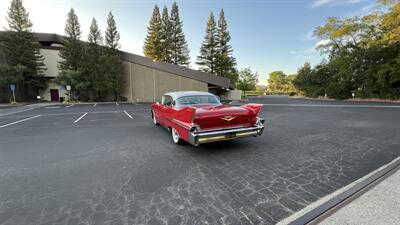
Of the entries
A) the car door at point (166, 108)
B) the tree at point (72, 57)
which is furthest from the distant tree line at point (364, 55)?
the tree at point (72, 57)

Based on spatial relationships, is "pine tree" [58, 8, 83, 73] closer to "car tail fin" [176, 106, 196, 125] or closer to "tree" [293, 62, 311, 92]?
"car tail fin" [176, 106, 196, 125]

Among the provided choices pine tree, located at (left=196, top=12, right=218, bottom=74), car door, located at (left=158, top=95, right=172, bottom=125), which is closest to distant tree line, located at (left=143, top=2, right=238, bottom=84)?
pine tree, located at (left=196, top=12, right=218, bottom=74)

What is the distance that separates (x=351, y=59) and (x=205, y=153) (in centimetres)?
3295

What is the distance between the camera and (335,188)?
287 cm

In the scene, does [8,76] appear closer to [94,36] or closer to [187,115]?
[94,36]

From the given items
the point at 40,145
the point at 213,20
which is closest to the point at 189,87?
the point at 213,20

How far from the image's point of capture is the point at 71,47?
92.1 ft

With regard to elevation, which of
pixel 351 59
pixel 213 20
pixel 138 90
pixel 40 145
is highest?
pixel 213 20

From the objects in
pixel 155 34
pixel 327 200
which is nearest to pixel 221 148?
pixel 327 200

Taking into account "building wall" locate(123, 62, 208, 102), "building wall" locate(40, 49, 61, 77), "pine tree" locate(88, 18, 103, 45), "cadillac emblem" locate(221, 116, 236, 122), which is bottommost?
"cadillac emblem" locate(221, 116, 236, 122)

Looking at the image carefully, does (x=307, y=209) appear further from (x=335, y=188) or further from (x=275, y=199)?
(x=335, y=188)

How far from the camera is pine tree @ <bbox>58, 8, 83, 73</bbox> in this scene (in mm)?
27859

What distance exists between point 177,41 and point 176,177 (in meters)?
41.6

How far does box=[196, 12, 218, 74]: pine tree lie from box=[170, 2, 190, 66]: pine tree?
3626mm
